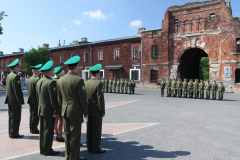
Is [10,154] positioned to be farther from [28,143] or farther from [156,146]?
[156,146]

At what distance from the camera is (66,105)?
4277 millimetres

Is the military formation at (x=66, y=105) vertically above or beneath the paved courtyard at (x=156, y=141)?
above

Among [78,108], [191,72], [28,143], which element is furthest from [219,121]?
[191,72]

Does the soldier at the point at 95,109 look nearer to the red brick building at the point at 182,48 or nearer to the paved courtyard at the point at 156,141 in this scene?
the paved courtyard at the point at 156,141

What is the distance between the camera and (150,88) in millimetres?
28703

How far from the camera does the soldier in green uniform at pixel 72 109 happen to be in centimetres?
421

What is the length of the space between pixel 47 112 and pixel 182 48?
2408 centimetres

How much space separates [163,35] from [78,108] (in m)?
25.1

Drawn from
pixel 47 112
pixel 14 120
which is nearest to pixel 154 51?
pixel 14 120

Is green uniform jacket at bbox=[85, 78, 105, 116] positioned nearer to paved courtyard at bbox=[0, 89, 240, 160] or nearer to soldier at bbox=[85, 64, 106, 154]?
soldier at bbox=[85, 64, 106, 154]

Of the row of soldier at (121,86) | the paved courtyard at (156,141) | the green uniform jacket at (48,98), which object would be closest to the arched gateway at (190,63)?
the row of soldier at (121,86)

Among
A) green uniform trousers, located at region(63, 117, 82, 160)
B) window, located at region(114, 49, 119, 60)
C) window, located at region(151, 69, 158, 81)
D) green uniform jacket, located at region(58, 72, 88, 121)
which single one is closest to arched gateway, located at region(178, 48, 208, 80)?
window, located at region(151, 69, 158, 81)

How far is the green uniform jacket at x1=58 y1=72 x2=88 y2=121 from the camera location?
166 inches

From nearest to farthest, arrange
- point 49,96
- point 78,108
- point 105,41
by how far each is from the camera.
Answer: point 78,108, point 49,96, point 105,41
